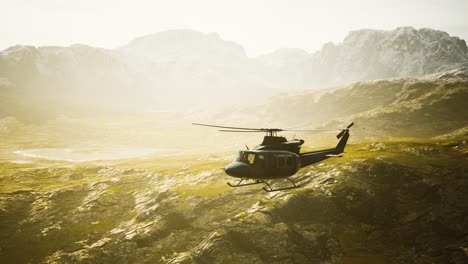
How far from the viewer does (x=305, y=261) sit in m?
41.7

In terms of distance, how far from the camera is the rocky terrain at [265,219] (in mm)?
43069

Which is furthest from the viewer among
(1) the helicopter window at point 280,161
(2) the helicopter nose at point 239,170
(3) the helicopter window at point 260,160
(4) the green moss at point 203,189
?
(4) the green moss at point 203,189

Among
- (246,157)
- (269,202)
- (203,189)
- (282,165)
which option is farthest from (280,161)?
(203,189)

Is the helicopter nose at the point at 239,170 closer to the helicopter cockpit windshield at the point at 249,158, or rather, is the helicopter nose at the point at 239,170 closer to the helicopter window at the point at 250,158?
the helicopter cockpit windshield at the point at 249,158

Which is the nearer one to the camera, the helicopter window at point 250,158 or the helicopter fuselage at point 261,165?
the helicopter fuselage at point 261,165

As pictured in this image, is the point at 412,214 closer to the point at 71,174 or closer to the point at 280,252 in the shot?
the point at 280,252

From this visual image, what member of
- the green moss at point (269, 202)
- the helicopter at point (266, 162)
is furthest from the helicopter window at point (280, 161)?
the green moss at point (269, 202)

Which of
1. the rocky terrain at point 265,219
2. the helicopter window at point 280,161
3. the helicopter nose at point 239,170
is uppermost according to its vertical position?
the helicopter window at point 280,161

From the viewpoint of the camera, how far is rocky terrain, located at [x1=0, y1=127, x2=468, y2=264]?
43.1 metres

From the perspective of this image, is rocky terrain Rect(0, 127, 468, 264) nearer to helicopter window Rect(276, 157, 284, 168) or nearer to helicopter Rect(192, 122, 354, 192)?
helicopter Rect(192, 122, 354, 192)

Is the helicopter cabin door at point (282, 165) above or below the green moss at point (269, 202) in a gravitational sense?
above

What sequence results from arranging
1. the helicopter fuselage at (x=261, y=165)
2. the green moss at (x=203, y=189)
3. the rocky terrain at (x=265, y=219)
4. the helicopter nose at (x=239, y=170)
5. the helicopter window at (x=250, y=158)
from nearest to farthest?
the helicopter nose at (x=239, y=170)
the helicopter fuselage at (x=261, y=165)
the helicopter window at (x=250, y=158)
the rocky terrain at (x=265, y=219)
the green moss at (x=203, y=189)

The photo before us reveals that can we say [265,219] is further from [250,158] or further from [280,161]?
[250,158]

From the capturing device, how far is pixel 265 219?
47469 mm
